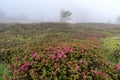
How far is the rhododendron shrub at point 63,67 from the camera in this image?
19.4 feet

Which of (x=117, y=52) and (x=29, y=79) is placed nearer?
(x=29, y=79)

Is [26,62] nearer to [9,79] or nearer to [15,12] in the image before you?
[9,79]

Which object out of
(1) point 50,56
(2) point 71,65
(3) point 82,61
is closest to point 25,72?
(1) point 50,56

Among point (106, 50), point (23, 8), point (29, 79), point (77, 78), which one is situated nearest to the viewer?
point (77, 78)

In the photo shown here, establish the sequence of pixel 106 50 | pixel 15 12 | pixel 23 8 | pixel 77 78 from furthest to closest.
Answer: pixel 23 8
pixel 15 12
pixel 106 50
pixel 77 78

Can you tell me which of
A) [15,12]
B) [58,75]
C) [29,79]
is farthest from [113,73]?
[15,12]

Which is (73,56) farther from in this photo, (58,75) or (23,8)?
(23,8)

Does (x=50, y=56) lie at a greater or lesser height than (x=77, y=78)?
greater

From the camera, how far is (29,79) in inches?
241

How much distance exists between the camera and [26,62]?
21.6 feet

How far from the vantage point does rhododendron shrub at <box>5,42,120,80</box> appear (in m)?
5.91

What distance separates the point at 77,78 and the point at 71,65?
0.67 meters

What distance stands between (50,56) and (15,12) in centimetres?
18684

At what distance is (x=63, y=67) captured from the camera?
245 inches
